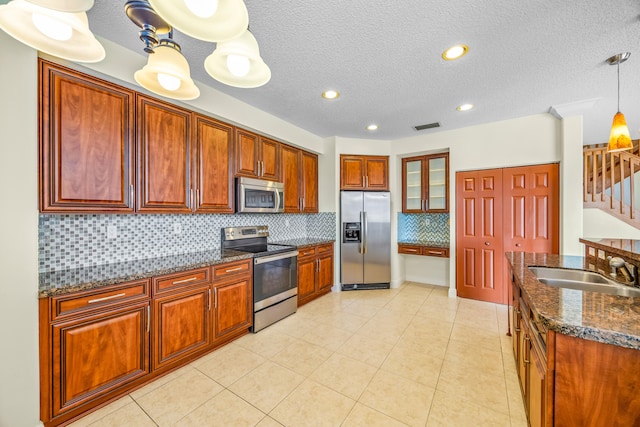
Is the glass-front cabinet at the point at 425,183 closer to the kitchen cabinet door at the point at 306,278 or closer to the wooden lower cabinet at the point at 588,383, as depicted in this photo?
the kitchen cabinet door at the point at 306,278

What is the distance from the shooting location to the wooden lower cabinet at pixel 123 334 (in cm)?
154

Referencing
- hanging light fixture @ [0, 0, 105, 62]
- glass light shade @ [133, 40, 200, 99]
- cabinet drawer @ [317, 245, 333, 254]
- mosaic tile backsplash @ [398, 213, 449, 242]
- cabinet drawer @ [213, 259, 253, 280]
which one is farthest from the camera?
mosaic tile backsplash @ [398, 213, 449, 242]

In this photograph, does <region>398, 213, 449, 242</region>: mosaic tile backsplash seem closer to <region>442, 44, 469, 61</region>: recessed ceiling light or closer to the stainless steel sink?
the stainless steel sink

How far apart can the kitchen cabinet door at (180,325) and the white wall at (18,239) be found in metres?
0.65

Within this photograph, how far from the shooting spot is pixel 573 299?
128 centimetres

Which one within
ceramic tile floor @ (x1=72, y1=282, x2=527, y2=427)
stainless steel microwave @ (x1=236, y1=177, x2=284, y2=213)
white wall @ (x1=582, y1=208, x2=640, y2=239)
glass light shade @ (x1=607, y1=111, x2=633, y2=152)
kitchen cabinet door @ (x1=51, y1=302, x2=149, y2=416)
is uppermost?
glass light shade @ (x1=607, y1=111, x2=633, y2=152)

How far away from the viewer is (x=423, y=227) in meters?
4.65

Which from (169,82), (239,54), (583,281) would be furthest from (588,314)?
(169,82)

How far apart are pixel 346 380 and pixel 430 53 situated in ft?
8.82

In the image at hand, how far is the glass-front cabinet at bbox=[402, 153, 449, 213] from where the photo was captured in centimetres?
425

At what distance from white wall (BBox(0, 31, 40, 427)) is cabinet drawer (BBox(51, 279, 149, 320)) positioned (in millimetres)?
105

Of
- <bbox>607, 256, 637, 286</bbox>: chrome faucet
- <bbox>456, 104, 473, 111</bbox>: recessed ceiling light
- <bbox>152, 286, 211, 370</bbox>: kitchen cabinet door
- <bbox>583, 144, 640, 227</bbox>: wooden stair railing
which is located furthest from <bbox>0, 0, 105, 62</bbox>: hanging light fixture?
<bbox>583, 144, 640, 227</bbox>: wooden stair railing

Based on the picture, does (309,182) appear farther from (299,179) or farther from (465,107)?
(465,107)

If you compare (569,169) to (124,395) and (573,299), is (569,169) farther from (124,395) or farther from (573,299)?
(124,395)
